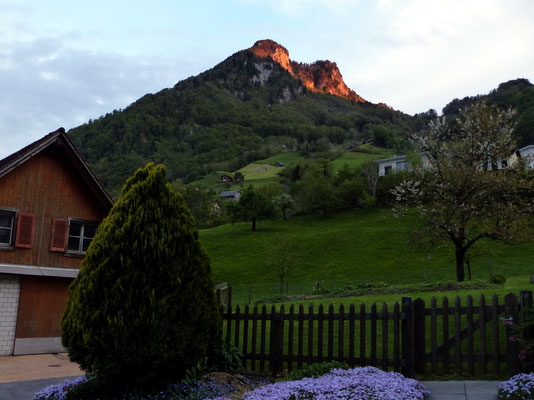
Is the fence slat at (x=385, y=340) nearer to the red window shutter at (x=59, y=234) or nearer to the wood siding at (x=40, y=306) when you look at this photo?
the wood siding at (x=40, y=306)

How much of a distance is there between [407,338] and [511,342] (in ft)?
6.42

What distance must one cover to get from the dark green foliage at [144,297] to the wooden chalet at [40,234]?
10.6 meters

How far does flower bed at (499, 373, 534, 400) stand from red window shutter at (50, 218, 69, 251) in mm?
17925

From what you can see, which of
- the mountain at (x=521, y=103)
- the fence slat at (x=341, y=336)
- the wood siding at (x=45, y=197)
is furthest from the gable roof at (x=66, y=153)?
the mountain at (x=521, y=103)

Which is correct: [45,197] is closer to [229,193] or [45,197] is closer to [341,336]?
[341,336]

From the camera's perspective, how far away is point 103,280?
922 centimetres

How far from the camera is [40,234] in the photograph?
64.5ft

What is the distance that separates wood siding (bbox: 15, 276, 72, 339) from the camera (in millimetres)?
18797

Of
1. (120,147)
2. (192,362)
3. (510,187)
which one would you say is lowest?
(192,362)

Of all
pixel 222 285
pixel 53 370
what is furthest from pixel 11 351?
pixel 222 285

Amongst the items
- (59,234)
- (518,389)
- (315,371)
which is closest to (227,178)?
(59,234)

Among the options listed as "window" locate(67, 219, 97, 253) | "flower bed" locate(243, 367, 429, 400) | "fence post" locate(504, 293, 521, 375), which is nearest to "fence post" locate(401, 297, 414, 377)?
"flower bed" locate(243, 367, 429, 400)

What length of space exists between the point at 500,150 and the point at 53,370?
2447cm

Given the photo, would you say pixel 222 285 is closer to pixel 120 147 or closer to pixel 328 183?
pixel 328 183
